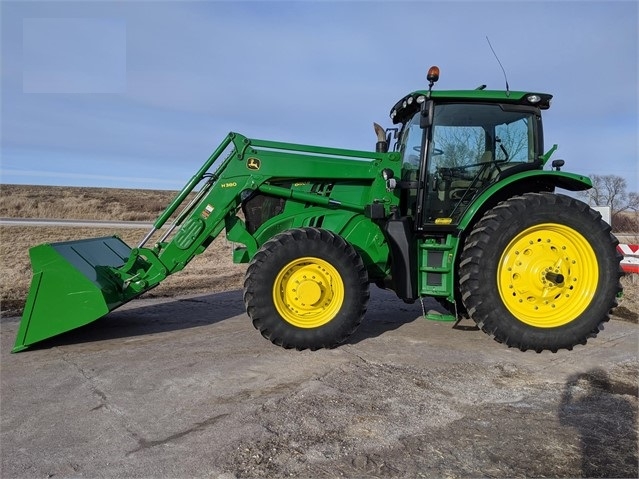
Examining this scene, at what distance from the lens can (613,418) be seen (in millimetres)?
3150

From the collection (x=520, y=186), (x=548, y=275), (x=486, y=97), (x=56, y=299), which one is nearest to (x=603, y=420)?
(x=548, y=275)

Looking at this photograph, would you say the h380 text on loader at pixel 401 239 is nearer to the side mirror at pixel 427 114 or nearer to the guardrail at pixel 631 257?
the side mirror at pixel 427 114

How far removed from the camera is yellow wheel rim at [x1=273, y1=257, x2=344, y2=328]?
467 centimetres

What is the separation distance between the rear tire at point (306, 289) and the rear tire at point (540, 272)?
106 cm

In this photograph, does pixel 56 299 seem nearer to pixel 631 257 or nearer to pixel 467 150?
pixel 467 150

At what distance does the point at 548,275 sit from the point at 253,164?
3109mm

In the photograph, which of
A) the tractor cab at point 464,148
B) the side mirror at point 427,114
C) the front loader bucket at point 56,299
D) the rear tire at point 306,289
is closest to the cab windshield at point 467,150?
the tractor cab at point 464,148

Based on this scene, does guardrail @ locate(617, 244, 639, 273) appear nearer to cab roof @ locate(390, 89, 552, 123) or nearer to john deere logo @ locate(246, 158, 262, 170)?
cab roof @ locate(390, 89, 552, 123)

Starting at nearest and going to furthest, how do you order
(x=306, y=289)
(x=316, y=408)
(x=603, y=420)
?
(x=603, y=420)
(x=316, y=408)
(x=306, y=289)

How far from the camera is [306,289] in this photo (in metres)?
4.67

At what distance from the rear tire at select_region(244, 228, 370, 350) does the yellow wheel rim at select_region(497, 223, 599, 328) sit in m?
1.42

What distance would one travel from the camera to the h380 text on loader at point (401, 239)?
4562 mm

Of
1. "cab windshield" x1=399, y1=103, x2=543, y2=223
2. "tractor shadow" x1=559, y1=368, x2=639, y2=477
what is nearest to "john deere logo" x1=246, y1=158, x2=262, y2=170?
"cab windshield" x1=399, y1=103, x2=543, y2=223

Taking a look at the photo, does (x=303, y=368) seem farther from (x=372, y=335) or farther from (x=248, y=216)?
(x=248, y=216)
